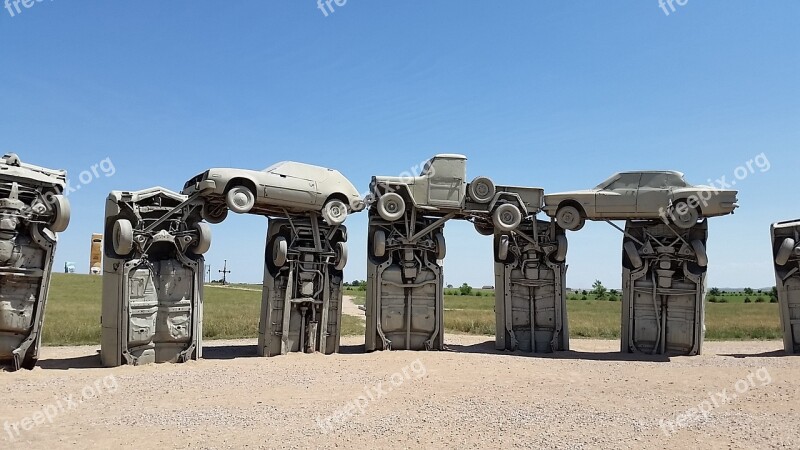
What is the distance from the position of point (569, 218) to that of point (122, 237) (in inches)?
492

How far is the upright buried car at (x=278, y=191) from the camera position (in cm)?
1539

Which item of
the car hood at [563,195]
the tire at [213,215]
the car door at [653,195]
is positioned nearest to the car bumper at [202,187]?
the tire at [213,215]

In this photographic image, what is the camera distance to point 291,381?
12.6 metres

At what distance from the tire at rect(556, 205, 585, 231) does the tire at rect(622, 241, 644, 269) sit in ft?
4.99

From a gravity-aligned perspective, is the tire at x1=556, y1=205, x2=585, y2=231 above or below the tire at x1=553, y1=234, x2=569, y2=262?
above

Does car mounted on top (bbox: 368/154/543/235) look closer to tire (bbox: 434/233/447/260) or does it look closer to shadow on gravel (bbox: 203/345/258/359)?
tire (bbox: 434/233/447/260)

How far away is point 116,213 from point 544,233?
12.3 m

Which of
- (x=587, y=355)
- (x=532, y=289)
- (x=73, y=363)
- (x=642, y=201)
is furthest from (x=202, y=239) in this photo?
(x=642, y=201)

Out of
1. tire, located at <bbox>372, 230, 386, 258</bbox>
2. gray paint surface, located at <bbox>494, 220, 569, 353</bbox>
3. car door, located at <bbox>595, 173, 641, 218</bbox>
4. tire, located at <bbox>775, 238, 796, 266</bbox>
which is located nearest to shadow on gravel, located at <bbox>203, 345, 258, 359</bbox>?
tire, located at <bbox>372, 230, 386, 258</bbox>

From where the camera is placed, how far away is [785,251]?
1819 cm

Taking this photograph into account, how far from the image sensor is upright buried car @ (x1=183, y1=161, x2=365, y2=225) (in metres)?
15.4

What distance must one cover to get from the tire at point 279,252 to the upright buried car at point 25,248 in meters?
5.05

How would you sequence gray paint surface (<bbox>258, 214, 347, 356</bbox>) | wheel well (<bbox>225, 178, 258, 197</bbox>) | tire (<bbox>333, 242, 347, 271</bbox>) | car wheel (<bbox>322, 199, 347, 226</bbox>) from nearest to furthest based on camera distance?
1. wheel well (<bbox>225, 178, 258, 197</bbox>)
2. gray paint surface (<bbox>258, 214, 347, 356</bbox>)
3. car wheel (<bbox>322, 199, 347, 226</bbox>)
4. tire (<bbox>333, 242, 347, 271</bbox>)

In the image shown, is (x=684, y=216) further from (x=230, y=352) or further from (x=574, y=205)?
(x=230, y=352)
